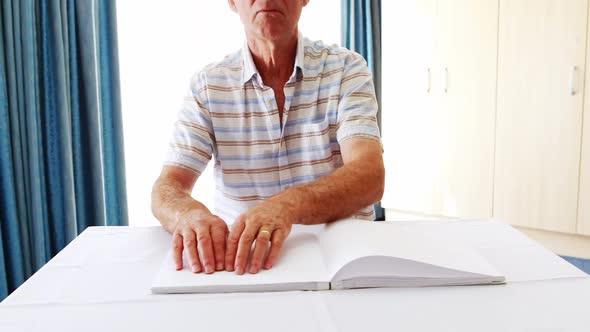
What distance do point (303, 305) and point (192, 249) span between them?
244mm

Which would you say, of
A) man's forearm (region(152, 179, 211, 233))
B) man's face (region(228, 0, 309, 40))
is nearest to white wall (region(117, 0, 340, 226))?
man's face (region(228, 0, 309, 40))

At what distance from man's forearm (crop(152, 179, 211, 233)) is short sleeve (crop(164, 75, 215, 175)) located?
4.1 inches

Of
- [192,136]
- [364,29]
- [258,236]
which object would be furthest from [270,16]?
[364,29]

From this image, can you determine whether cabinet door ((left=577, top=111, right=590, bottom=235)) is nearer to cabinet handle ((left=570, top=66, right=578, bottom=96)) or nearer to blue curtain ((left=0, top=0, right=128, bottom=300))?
cabinet handle ((left=570, top=66, right=578, bottom=96))

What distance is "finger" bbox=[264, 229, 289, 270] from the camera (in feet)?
2.77

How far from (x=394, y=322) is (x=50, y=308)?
479mm

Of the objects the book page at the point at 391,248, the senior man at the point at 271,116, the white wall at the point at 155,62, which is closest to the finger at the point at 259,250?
the book page at the point at 391,248

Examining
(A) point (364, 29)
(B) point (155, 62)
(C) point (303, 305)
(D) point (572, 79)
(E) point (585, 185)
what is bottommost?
(E) point (585, 185)

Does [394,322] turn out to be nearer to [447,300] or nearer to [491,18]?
[447,300]

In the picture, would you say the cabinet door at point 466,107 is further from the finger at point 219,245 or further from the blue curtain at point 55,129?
the finger at point 219,245

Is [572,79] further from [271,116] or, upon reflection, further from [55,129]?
[55,129]

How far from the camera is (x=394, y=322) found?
2.17 ft

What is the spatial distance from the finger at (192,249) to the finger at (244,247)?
66mm

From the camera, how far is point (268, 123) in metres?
1.46
